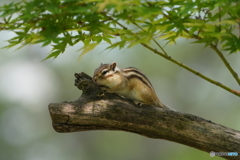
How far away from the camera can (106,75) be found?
3.05 meters

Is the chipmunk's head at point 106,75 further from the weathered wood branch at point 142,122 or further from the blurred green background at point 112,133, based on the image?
the blurred green background at point 112,133

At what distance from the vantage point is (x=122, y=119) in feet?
8.52

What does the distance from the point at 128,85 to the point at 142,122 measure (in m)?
0.54

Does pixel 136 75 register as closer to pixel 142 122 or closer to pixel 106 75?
pixel 106 75

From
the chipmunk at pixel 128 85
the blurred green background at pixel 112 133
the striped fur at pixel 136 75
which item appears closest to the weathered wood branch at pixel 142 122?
the chipmunk at pixel 128 85

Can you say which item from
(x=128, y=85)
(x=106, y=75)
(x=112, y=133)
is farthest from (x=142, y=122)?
(x=112, y=133)

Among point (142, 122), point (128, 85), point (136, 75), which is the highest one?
point (136, 75)

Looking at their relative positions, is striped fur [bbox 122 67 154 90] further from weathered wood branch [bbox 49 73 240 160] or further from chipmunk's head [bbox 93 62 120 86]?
weathered wood branch [bbox 49 73 240 160]

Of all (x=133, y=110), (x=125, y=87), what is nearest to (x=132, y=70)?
(x=125, y=87)

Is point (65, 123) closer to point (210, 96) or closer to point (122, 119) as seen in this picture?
point (122, 119)

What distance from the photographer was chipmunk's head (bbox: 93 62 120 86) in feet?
9.84

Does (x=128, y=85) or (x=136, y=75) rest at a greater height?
(x=136, y=75)

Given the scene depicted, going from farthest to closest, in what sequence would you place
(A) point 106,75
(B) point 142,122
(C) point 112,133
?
(C) point 112,133 < (A) point 106,75 < (B) point 142,122

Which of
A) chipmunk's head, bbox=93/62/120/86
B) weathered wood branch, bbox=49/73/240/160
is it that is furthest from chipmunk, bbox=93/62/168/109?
weathered wood branch, bbox=49/73/240/160
